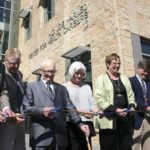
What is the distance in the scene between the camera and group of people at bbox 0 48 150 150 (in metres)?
3.96

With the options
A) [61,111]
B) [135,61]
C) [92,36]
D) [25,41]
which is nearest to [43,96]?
[61,111]

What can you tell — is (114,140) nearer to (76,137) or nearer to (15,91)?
(76,137)

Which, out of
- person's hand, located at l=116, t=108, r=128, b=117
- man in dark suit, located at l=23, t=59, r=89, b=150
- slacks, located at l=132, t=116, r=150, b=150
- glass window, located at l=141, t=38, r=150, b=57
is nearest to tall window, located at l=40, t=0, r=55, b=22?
glass window, located at l=141, t=38, r=150, b=57

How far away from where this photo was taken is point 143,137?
5.02 m

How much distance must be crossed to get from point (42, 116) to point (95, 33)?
6.53 m

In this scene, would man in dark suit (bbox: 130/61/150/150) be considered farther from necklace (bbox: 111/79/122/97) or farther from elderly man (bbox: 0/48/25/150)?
elderly man (bbox: 0/48/25/150)

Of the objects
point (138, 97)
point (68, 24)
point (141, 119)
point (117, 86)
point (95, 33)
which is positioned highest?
point (68, 24)

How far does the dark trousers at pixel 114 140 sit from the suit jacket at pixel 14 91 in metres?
1.33

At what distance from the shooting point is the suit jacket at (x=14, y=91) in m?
4.12

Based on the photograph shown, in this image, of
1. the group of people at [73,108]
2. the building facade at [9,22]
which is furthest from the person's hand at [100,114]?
the building facade at [9,22]

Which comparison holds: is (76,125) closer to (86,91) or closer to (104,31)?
(86,91)

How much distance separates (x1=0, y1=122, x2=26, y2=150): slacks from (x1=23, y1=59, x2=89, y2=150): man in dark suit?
25cm

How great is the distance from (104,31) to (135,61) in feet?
4.61

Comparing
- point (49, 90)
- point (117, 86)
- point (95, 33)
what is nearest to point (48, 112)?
point (49, 90)
